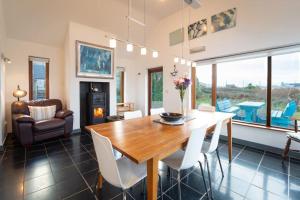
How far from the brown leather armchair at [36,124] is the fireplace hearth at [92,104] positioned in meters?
0.65

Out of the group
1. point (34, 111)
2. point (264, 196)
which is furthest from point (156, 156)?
point (34, 111)

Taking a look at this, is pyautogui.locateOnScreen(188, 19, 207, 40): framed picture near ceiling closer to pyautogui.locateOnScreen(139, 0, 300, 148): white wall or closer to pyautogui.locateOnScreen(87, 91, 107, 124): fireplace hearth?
pyautogui.locateOnScreen(139, 0, 300, 148): white wall

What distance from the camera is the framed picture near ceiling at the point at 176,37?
414 cm

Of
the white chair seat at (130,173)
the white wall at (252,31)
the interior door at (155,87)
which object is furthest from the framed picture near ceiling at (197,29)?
the white chair seat at (130,173)

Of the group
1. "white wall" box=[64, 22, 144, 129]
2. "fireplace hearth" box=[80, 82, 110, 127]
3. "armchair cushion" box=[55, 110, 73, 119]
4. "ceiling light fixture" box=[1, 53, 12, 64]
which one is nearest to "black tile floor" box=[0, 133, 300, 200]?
"armchair cushion" box=[55, 110, 73, 119]

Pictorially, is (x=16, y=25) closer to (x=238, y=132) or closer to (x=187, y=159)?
(x=187, y=159)

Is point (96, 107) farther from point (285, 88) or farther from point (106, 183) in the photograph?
point (285, 88)

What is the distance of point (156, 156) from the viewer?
3.64 feet

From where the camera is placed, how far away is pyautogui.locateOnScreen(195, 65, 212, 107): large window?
3.80 m

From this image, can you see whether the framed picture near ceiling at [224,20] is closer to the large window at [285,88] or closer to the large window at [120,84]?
the large window at [285,88]

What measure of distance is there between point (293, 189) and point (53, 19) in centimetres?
551

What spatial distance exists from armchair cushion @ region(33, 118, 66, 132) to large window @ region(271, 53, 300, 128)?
4.59 meters

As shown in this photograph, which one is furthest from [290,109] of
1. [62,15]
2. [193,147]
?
[62,15]

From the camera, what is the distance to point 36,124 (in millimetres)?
2998
